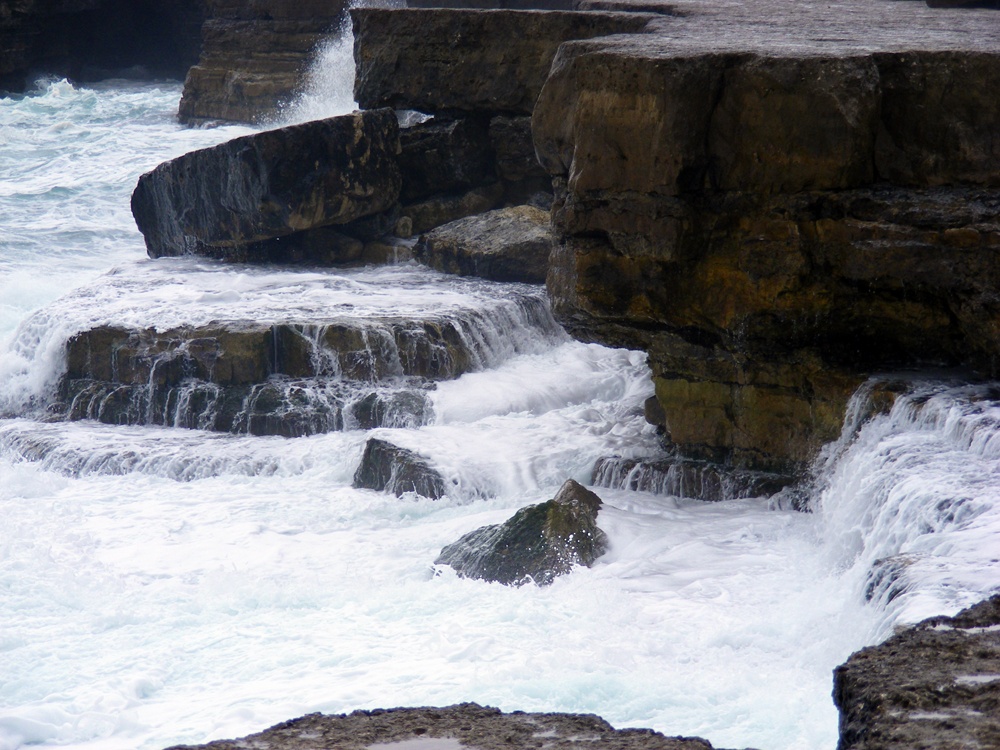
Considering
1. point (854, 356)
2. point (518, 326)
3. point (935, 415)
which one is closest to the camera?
Result: point (935, 415)

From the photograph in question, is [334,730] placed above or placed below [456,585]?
above

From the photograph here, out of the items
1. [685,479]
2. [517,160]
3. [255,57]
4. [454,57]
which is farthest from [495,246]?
[255,57]

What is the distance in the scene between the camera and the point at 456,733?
286cm

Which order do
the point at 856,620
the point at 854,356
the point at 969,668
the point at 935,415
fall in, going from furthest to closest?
the point at 854,356
the point at 935,415
the point at 856,620
the point at 969,668

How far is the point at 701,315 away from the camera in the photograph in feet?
20.5

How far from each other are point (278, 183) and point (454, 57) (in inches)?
77.8

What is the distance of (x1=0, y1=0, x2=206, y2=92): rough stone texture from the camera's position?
21.7 m

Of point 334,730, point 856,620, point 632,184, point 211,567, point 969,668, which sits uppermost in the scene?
point 632,184

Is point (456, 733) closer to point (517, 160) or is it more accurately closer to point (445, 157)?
point (517, 160)

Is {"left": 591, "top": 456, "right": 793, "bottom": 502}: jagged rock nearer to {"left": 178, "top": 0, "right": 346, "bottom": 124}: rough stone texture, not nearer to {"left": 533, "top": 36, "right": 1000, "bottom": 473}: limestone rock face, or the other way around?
{"left": 533, "top": 36, "right": 1000, "bottom": 473}: limestone rock face

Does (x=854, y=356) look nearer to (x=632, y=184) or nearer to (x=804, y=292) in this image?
(x=804, y=292)

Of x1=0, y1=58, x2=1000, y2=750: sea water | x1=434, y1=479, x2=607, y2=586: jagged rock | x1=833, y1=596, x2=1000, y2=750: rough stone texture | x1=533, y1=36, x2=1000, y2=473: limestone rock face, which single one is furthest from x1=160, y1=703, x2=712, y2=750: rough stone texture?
x1=533, y1=36, x2=1000, y2=473: limestone rock face

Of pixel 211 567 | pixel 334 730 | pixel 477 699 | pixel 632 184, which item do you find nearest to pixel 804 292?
pixel 632 184

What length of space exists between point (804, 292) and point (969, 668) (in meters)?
3.36
